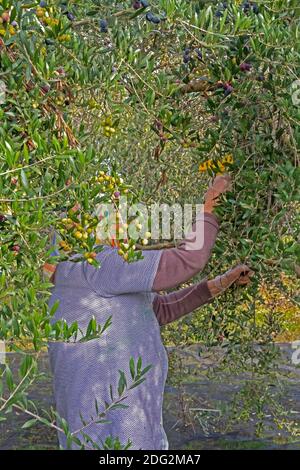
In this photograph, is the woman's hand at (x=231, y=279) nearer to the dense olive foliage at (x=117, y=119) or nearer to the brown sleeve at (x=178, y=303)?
the brown sleeve at (x=178, y=303)

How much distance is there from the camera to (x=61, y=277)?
8.79 ft

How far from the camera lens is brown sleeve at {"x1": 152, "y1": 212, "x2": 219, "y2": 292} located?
251cm

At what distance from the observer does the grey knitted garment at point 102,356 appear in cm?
262

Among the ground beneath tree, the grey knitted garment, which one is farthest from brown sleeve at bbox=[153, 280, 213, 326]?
the ground beneath tree

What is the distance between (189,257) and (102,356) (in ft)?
1.60

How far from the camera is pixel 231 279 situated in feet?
9.70

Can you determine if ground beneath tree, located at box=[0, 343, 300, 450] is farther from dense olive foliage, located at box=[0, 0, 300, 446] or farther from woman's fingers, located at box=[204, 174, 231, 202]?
dense olive foliage, located at box=[0, 0, 300, 446]

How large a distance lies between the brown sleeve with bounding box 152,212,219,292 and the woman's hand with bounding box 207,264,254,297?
0.41 meters

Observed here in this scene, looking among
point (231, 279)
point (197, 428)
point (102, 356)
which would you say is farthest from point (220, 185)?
point (197, 428)

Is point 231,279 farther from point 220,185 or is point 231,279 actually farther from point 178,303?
point 220,185

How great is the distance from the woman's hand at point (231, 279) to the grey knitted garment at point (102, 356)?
1.28ft

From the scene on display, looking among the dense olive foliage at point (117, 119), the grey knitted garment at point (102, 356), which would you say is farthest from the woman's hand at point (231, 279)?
the grey knitted garment at point (102, 356)

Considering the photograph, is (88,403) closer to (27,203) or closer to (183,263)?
(183,263)

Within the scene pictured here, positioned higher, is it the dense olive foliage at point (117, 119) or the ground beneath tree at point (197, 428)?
the dense olive foliage at point (117, 119)
